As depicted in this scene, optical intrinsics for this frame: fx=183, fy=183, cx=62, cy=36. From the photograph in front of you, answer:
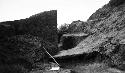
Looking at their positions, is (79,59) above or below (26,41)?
below

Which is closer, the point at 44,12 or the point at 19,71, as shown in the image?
the point at 19,71

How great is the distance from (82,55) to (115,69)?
181cm

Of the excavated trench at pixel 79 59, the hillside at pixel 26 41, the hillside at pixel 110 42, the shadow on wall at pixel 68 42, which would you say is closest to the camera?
the hillside at pixel 26 41

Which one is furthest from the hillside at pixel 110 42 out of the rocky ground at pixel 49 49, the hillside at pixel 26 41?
the hillside at pixel 26 41

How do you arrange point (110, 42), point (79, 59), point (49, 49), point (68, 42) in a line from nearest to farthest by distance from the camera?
point (110, 42), point (79, 59), point (49, 49), point (68, 42)

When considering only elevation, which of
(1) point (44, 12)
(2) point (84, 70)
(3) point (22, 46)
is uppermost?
(1) point (44, 12)

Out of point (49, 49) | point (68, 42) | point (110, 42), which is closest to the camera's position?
point (110, 42)

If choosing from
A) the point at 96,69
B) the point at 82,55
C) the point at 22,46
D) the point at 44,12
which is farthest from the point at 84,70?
the point at 44,12

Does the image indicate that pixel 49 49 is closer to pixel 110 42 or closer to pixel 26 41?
pixel 26 41

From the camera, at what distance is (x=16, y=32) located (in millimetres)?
7922

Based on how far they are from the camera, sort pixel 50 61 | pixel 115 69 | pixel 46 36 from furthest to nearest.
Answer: pixel 46 36 < pixel 50 61 < pixel 115 69

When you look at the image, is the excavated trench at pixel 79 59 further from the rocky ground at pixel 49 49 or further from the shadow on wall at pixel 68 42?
the shadow on wall at pixel 68 42

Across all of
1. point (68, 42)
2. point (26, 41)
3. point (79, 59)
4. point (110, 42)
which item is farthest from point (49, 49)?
point (110, 42)

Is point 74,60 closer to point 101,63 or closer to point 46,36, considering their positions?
point 101,63
